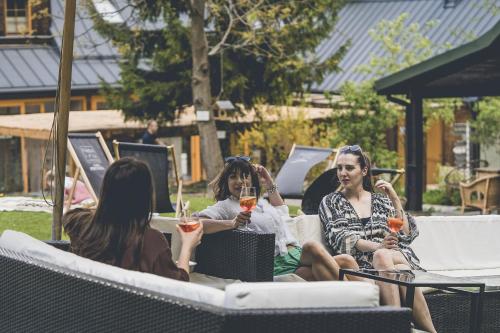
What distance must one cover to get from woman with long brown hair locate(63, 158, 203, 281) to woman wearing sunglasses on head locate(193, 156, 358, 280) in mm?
1239

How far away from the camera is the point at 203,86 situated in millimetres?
22656

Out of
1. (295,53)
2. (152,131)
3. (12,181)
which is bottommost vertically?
(12,181)

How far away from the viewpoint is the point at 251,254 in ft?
20.1

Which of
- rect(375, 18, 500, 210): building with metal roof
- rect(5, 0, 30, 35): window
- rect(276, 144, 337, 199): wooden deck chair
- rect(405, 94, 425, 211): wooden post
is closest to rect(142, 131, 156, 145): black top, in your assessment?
rect(375, 18, 500, 210): building with metal roof

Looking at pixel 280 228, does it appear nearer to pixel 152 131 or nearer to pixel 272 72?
pixel 152 131

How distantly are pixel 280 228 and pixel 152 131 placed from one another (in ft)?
42.9

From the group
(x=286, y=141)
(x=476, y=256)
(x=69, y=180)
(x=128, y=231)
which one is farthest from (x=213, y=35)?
(x=128, y=231)

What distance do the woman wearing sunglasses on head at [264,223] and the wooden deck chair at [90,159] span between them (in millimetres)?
4907

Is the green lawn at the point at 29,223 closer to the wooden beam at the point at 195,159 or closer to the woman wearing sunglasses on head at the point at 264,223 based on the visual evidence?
the woman wearing sunglasses on head at the point at 264,223

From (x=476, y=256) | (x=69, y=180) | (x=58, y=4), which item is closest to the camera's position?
(x=476, y=256)

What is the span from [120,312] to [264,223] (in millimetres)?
2546

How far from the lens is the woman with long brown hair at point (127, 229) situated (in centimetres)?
486

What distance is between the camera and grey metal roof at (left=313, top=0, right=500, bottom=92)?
32.7m

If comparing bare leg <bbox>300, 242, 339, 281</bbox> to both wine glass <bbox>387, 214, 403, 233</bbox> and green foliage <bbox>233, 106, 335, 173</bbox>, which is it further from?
green foliage <bbox>233, 106, 335, 173</bbox>
